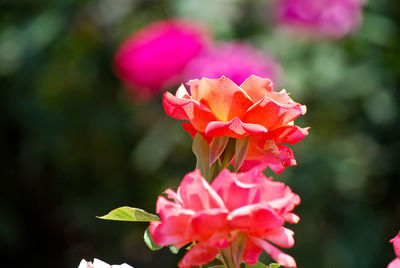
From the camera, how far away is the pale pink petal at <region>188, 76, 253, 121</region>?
0.47m

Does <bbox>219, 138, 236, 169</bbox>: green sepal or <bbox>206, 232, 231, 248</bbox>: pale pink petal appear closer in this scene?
<bbox>206, 232, 231, 248</bbox>: pale pink petal

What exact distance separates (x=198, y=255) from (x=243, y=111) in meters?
0.11

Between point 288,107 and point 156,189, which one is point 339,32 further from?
point 288,107

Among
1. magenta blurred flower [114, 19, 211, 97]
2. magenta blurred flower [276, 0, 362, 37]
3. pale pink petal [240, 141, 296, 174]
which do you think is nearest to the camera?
pale pink petal [240, 141, 296, 174]

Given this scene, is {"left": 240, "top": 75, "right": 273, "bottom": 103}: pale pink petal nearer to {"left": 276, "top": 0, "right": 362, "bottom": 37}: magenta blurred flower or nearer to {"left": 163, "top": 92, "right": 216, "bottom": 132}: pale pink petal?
{"left": 163, "top": 92, "right": 216, "bottom": 132}: pale pink petal

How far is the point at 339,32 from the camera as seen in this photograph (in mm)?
2086

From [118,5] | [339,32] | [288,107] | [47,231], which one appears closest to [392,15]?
Result: [339,32]

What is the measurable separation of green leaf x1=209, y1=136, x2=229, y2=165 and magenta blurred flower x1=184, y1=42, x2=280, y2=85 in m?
1.14

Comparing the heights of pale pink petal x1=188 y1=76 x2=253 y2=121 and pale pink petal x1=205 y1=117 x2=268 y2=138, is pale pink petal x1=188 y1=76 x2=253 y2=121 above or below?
above

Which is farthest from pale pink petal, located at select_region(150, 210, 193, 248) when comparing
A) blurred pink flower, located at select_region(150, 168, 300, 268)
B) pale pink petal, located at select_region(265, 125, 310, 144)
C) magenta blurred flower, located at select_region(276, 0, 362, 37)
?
magenta blurred flower, located at select_region(276, 0, 362, 37)

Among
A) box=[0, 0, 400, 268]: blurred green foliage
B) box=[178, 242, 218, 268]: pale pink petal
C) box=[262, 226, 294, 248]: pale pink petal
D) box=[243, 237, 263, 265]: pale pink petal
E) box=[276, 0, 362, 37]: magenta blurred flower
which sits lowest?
box=[0, 0, 400, 268]: blurred green foliage

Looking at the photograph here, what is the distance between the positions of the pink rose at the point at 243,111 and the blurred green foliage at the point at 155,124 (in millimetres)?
1449

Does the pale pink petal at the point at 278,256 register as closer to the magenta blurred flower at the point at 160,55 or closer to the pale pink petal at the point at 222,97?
the pale pink petal at the point at 222,97

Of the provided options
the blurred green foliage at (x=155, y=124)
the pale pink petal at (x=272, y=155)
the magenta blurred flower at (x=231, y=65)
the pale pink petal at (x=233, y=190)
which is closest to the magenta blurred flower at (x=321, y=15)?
the blurred green foliage at (x=155, y=124)
